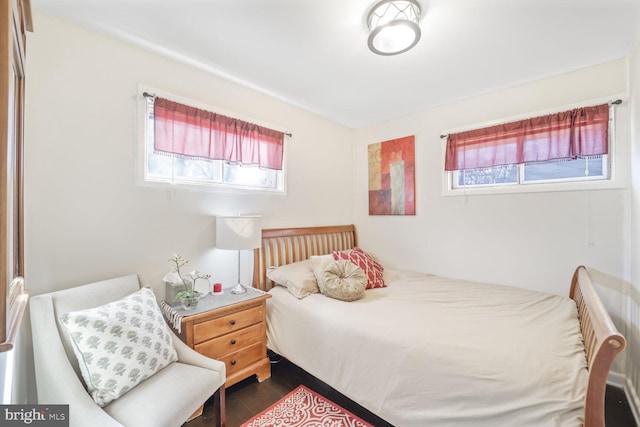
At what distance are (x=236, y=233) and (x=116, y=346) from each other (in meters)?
1.05

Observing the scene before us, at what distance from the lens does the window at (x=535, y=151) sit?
2205mm

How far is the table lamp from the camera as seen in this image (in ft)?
7.20

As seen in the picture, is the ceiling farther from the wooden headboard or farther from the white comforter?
the white comforter

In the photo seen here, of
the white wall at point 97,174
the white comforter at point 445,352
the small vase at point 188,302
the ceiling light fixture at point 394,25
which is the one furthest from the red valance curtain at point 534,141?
the small vase at point 188,302

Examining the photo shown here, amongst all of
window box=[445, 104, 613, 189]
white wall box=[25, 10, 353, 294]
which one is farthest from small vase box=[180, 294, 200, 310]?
window box=[445, 104, 613, 189]

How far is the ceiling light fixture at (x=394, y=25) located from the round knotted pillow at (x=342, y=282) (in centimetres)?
174

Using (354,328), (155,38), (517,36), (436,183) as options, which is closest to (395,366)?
(354,328)

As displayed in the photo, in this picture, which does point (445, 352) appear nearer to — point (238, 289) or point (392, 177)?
point (238, 289)

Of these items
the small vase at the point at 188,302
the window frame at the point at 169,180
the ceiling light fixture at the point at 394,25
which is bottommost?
the small vase at the point at 188,302

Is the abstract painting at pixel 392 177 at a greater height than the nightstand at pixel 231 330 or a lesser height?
greater

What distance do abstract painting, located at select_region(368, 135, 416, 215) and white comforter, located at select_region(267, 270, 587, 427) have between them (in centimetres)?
125

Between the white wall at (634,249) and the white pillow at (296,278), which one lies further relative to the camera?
the white pillow at (296,278)

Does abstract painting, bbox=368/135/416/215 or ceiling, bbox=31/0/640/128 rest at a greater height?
ceiling, bbox=31/0/640/128

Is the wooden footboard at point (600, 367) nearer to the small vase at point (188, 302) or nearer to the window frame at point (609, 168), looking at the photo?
the window frame at point (609, 168)
